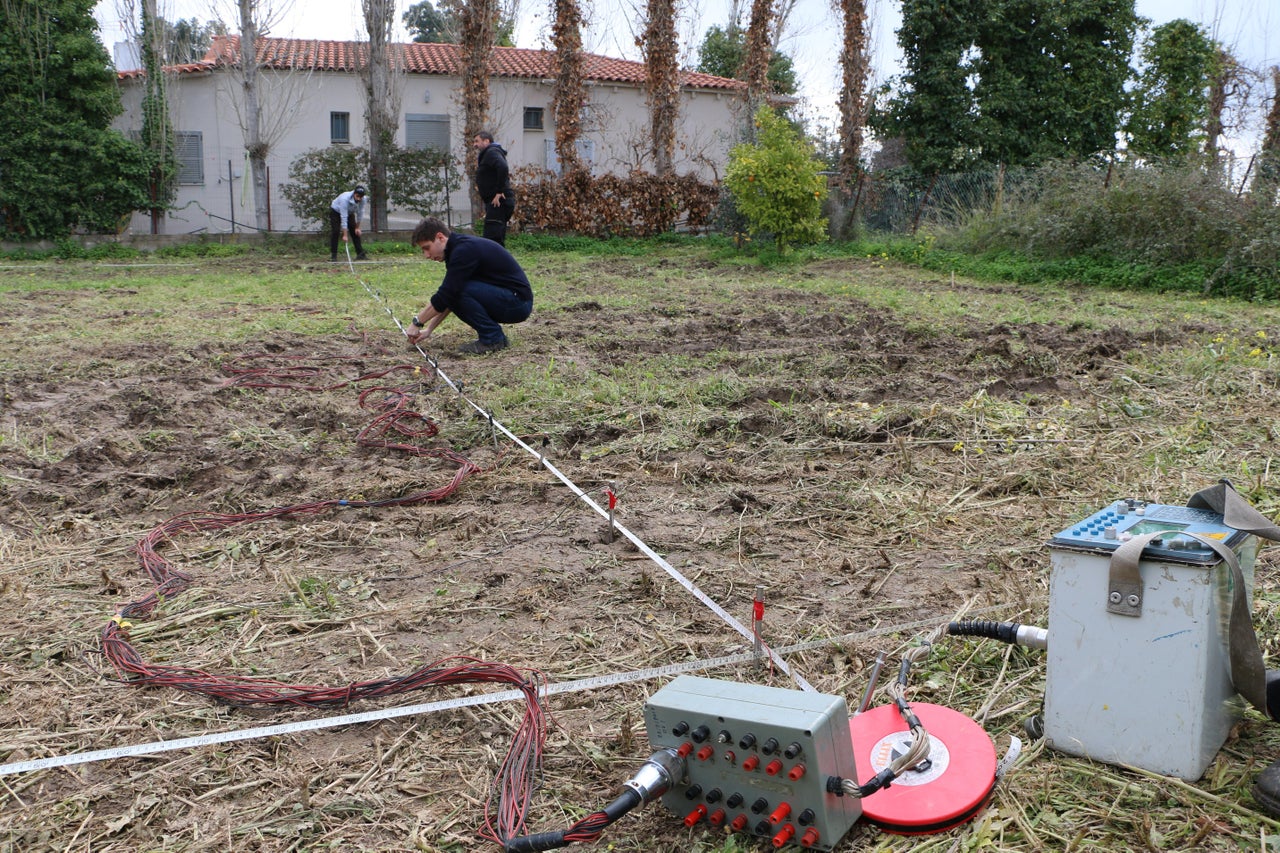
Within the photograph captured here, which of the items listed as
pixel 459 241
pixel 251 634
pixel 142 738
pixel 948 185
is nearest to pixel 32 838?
pixel 142 738

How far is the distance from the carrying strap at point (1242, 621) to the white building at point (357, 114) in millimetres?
20405

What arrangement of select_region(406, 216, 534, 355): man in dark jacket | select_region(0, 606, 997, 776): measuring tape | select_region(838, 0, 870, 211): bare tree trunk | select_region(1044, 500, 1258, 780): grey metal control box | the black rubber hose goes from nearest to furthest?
select_region(1044, 500, 1258, 780): grey metal control box
select_region(0, 606, 997, 776): measuring tape
the black rubber hose
select_region(406, 216, 534, 355): man in dark jacket
select_region(838, 0, 870, 211): bare tree trunk

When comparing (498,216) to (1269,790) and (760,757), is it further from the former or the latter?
(1269,790)

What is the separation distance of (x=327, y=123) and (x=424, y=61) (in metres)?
3.39

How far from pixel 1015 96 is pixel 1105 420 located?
19.4 meters

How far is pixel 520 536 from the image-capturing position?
3.38 meters

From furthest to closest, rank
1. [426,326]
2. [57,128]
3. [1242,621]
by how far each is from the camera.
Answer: [57,128]
[426,326]
[1242,621]

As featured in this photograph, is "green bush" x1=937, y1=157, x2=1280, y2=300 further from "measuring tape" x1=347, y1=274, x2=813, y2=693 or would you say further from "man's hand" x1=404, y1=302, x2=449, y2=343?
"measuring tape" x1=347, y1=274, x2=813, y2=693

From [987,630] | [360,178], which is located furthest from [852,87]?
[987,630]

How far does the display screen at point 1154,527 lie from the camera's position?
1.80 m

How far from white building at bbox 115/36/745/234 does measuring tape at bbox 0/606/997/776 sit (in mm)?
19758

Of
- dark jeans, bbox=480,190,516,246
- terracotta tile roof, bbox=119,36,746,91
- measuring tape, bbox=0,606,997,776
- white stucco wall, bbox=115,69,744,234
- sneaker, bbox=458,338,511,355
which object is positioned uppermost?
terracotta tile roof, bbox=119,36,746,91

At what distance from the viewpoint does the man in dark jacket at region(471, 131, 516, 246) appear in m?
10.5

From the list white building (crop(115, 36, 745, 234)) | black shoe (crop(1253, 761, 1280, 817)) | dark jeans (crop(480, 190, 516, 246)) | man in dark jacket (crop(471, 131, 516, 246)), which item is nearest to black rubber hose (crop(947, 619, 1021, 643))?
black shoe (crop(1253, 761, 1280, 817))
